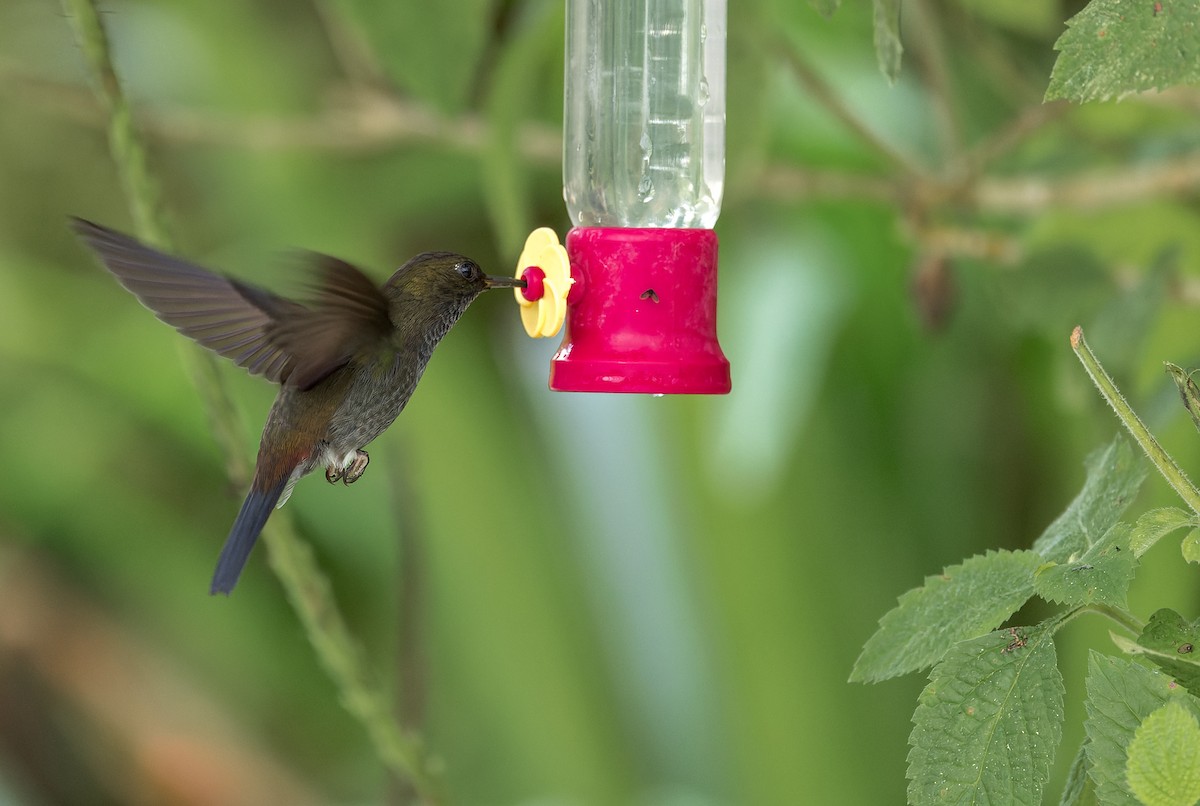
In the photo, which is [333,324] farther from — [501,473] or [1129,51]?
[501,473]

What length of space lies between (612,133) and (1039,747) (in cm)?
90

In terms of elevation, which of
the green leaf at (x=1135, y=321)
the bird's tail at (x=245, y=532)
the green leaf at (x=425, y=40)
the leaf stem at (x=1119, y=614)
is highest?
the green leaf at (x=425, y=40)

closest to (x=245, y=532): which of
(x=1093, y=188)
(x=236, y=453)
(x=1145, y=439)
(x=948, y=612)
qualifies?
(x=236, y=453)

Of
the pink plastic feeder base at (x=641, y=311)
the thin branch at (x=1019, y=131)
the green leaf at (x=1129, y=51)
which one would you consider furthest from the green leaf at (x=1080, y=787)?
the thin branch at (x=1019, y=131)

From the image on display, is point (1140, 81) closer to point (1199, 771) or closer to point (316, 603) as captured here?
point (1199, 771)

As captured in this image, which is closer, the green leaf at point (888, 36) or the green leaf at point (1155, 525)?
the green leaf at point (1155, 525)

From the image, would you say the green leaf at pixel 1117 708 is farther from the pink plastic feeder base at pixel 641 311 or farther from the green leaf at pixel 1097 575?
the pink plastic feeder base at pixel 641 311

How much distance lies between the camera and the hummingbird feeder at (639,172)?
1.08 m

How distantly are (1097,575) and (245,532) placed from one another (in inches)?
24.4

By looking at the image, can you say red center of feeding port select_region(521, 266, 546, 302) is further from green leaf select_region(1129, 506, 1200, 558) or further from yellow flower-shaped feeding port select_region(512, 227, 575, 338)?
green leaf select_region(1129, 506, 1200, 558)

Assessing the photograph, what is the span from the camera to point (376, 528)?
10.1 feet

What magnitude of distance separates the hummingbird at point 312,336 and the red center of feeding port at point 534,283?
0.9 inches

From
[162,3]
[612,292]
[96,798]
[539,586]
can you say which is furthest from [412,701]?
[96,798]

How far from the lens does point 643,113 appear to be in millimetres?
1401
